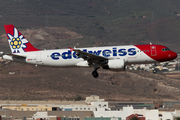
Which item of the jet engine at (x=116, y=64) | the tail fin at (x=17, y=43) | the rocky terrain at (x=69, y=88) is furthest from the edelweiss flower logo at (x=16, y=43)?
the rocky terrain at (x=69, y=88)

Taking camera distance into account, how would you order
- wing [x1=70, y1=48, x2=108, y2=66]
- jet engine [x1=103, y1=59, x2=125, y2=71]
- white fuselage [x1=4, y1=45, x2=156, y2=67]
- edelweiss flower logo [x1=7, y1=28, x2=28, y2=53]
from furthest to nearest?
edelweiss flower logo [x1=7, y1=28, x2=28, y2=53]
white fuselage [x1=4, y1=45, x2=156, y2=67]
jet engine [x1=103, y1=59, x2=125, y2=71]
wing [x1=70, y1=48, x2=108, y2=66]

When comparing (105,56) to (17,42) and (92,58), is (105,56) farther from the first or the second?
(17,42)

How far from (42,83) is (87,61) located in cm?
10317

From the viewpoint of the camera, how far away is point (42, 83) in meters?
166

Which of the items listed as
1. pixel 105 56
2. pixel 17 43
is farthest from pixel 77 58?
pixel 17 43

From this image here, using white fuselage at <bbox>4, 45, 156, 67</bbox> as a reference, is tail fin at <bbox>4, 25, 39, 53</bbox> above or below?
above

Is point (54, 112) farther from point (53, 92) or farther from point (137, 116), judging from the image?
point (53, 92)

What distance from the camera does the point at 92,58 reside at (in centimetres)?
6381

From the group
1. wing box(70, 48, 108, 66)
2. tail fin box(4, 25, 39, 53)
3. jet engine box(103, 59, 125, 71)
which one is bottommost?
jet engine box(103, 59, 125, 71)

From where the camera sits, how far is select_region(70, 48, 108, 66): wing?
62.6 meters

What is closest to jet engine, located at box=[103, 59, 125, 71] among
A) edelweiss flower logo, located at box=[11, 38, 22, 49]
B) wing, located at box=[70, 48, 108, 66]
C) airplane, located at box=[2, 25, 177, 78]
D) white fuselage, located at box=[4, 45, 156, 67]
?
airplane, located at box=[2, 25, 177, 78]

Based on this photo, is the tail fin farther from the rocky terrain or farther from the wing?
the rocky terrain

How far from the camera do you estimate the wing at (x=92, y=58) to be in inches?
2466

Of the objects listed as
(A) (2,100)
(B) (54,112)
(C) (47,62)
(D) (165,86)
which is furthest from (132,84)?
(C) (47,62)
